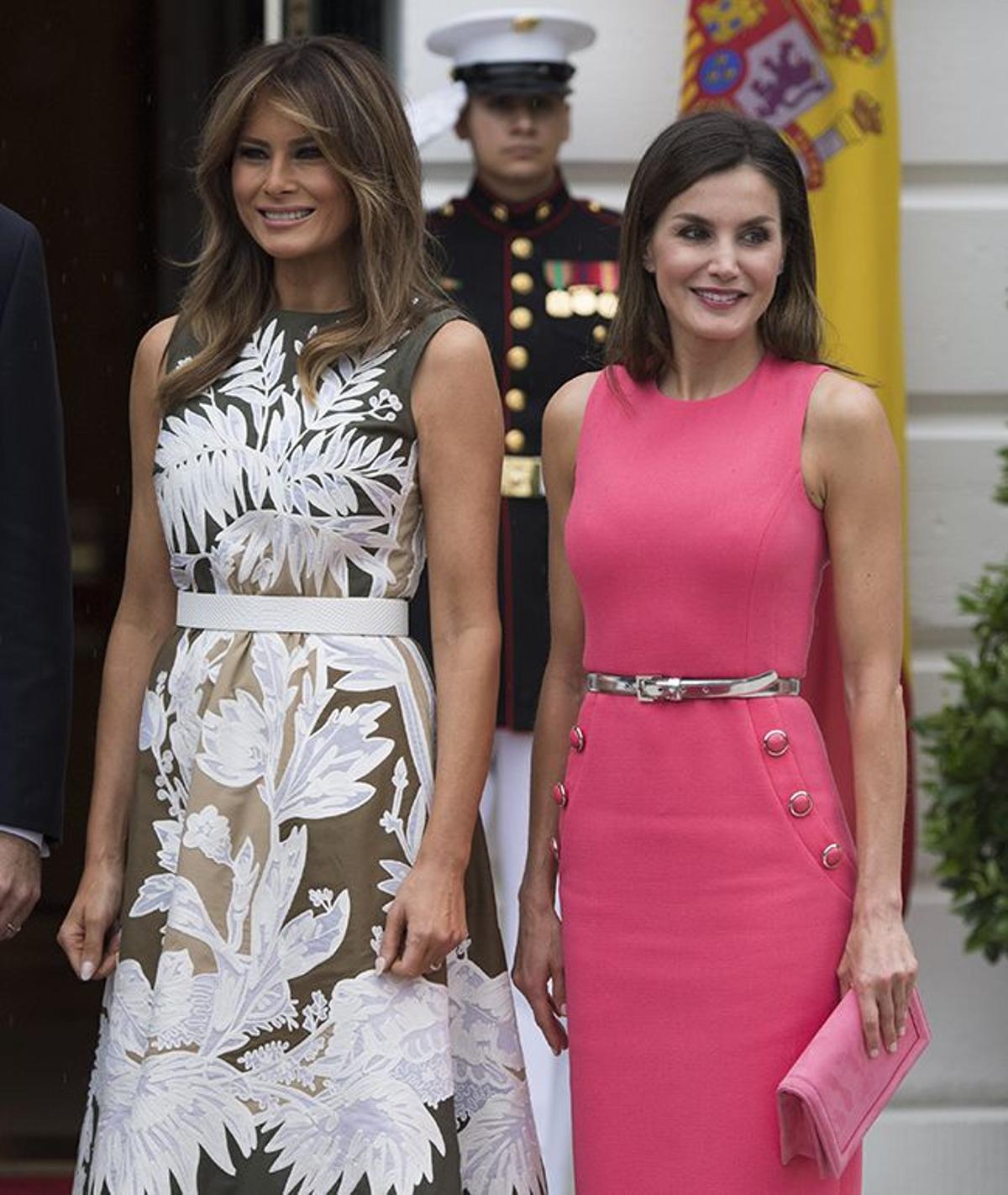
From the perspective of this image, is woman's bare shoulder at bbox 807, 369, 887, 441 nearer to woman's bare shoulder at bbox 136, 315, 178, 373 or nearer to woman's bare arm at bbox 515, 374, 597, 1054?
woman's bare arm at bbox 515, 374, 597, 1054

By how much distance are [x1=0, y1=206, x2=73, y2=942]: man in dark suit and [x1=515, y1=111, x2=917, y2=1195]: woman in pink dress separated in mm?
639

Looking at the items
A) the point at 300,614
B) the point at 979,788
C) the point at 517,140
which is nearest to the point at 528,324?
the point at 517,140

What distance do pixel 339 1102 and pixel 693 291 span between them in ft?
3.53

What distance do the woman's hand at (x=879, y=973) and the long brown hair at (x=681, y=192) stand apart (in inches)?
27.9

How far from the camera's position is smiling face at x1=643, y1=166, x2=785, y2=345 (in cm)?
309

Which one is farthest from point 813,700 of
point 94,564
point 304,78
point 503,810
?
point 94,564

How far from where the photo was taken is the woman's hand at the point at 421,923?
3.04 meters

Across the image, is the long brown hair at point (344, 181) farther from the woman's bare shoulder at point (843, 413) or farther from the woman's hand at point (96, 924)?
the woman's hand at point (96, 924)

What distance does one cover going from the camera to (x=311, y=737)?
3086mm

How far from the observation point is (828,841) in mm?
3014

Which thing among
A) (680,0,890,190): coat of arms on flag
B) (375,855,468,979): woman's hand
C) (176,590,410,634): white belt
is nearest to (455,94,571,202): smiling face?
(680,0,890,190): coat of arms on flag

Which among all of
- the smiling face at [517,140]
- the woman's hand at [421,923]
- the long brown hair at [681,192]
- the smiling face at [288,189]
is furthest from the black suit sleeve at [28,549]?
the smiling face at [517,140]

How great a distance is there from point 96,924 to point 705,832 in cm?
79

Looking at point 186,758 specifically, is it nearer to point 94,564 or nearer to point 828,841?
point 828,841
